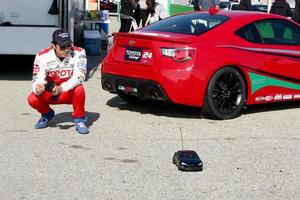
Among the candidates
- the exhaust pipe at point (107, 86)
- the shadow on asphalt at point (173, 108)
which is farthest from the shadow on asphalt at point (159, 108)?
the exhaust pipe at point (107, 86)

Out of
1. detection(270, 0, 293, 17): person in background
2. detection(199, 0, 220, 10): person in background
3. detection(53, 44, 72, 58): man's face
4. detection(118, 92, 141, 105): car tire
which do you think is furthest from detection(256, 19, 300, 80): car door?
detection(199, 0, 220, 10): person in background

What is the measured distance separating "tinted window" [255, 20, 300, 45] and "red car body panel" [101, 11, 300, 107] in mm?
93

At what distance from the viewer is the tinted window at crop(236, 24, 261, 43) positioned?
7.87m

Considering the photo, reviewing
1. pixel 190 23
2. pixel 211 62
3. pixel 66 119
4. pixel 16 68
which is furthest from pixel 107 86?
pixel 16 68

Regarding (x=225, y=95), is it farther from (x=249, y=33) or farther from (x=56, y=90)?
(x=56, y=90)

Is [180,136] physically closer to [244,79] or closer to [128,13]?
[244,79]

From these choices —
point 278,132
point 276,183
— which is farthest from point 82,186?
point 278,132

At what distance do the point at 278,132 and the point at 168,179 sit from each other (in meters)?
2.37

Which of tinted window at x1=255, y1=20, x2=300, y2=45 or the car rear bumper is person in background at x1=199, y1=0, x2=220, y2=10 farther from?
the car rear bumper

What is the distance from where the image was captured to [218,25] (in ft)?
25.5

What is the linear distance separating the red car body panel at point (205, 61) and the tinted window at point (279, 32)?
93 millimetres

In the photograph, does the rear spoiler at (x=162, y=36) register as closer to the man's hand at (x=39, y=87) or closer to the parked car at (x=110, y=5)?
the man's hand at (x=39, y=87)

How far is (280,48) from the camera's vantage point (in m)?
8.16

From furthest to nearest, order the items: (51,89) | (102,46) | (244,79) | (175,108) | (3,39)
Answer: (102,46), (3,39), (175,108), (244,79), (51,89)
